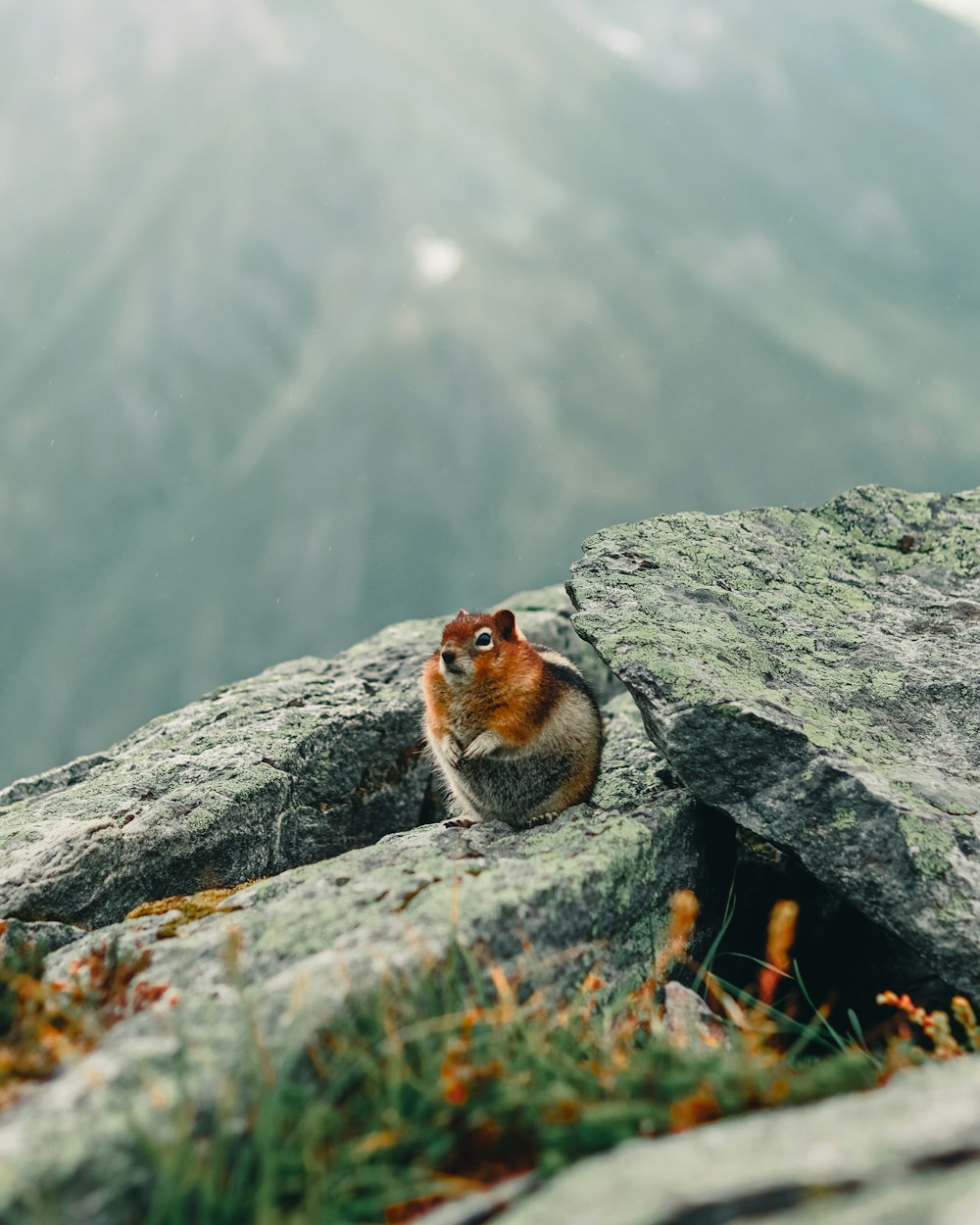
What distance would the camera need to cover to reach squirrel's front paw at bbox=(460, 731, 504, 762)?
870cm

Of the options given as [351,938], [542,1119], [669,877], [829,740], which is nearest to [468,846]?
[669,877]

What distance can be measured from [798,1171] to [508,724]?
588cm

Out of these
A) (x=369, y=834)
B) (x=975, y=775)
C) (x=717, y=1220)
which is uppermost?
(x=975, y=775)

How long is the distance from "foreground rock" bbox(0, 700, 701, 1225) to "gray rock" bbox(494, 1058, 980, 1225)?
1.48 m

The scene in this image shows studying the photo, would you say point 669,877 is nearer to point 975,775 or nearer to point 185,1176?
point 975,775

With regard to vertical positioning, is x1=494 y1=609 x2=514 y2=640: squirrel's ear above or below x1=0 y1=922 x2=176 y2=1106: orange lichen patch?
above

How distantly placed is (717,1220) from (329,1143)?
1.61 m

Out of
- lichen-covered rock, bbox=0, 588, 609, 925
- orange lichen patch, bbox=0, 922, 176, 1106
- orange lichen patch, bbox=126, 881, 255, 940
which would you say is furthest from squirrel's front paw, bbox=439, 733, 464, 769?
orange lichen patch, bbox=0, 922, 176, 1106

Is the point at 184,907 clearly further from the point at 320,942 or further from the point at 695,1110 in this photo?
the point at 695,1110

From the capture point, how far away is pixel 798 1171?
2.99 m

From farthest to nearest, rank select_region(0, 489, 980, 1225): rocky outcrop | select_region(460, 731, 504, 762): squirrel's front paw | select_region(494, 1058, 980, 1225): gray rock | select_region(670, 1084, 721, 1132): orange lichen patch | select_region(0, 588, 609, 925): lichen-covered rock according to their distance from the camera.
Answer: select_region(460, 731, 504, 762): squirrel's front paw, select_region(0, 588, 609, 925): lichen-covered rock, select_region(670, 1084, 721, 1132): orange lichen patch, select_region(0, 489, 980, 1225): rocky outcrop, select_region(494, 1058, 980, 1225): gray rock

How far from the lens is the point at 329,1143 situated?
12.1 feet

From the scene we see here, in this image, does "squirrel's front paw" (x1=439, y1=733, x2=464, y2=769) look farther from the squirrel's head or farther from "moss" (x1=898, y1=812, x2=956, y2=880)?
"moss" (x1=898, y1=812, x2=956, y2=880)

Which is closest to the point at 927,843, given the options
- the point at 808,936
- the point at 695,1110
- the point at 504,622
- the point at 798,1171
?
the point at 808,936
